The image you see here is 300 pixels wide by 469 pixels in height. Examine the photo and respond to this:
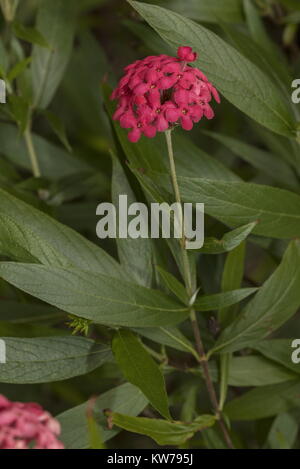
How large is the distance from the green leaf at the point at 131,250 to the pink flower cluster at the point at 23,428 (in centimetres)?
28

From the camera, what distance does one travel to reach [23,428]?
2.37ft

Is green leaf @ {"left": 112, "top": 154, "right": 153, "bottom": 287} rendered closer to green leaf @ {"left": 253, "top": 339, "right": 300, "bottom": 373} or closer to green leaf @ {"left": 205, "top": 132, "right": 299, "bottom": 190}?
green leaf @ {"left": 253, "top": 339, "right": 300, "bottom": 373}

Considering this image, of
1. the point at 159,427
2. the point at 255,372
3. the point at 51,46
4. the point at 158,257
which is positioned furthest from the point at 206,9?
the point at 159,427

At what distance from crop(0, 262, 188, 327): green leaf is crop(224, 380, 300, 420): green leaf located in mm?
255

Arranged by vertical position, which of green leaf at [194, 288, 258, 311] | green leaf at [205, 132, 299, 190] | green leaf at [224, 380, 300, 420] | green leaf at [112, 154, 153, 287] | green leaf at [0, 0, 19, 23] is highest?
green leaf at [0, 0, 19, 23]

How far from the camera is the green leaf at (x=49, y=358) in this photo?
36.3 inches

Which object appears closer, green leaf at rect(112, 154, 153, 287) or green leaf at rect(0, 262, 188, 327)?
green leaf at rect(0, 262, 188, 327)

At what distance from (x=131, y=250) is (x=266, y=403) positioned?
0.33 meters

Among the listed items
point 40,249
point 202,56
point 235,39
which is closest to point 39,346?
point 40,249

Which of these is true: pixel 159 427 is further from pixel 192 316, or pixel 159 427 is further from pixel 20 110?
pixel 20 110

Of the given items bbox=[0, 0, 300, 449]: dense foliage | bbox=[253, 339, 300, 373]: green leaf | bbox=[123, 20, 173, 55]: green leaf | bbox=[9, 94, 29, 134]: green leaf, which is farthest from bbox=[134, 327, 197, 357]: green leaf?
bbox=[123, 20, 173, 55]: green leaf

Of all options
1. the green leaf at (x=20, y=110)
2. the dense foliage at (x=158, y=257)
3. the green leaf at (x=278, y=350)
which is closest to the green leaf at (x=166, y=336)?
the dense foliage at (x=158, y=257)

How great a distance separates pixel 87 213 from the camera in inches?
52.4

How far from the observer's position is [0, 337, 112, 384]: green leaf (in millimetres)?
921
